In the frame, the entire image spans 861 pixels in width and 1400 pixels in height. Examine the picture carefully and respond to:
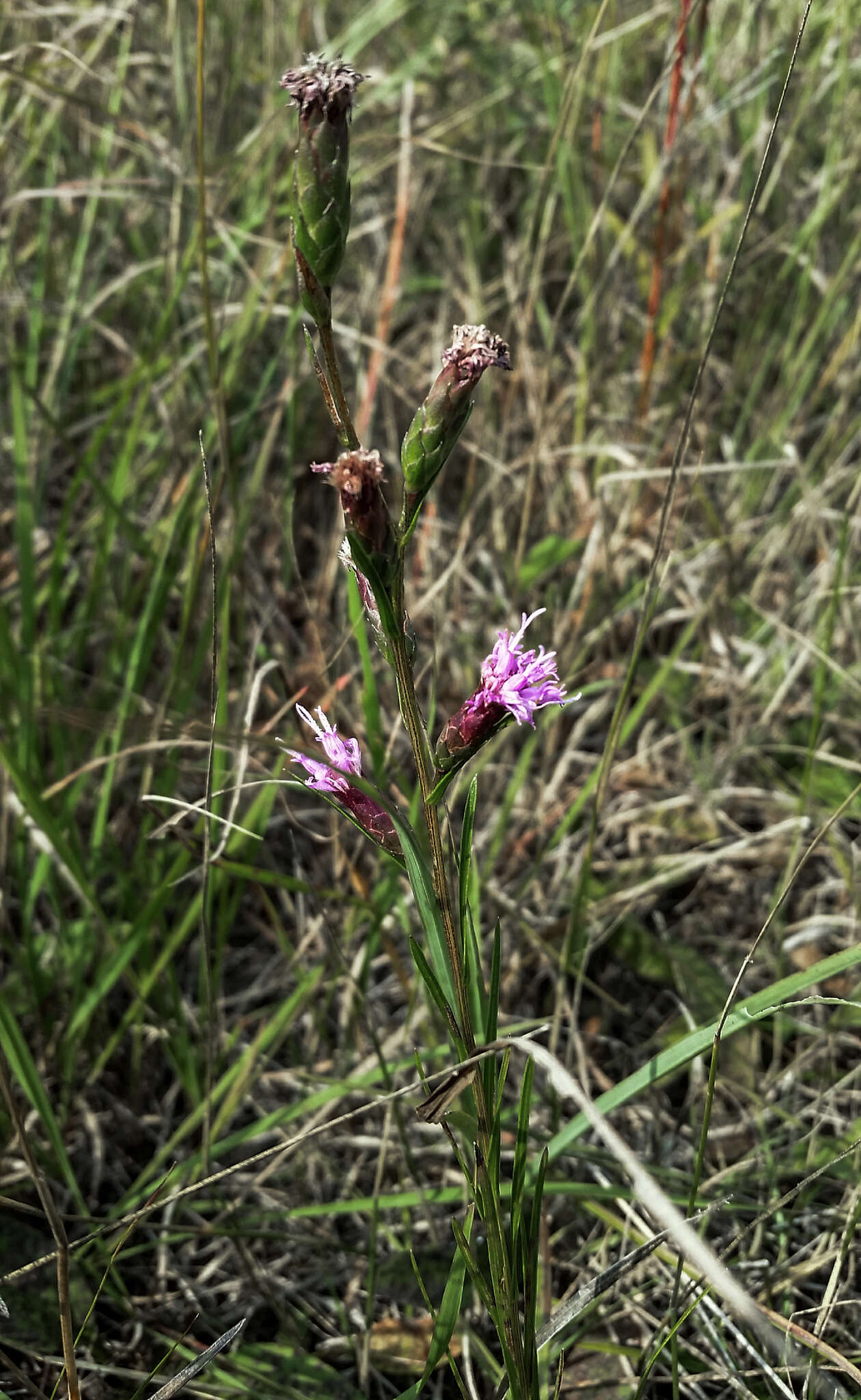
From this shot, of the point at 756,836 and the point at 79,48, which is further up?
the point at 79,48

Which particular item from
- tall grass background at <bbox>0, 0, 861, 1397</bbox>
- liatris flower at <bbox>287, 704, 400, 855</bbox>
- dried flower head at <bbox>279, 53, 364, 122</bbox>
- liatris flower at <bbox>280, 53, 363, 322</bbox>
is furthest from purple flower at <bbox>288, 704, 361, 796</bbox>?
dried flower head at <bbox>279, 53, 364, 122</bbox>

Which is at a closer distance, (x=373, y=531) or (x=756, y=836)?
(x=373, y=531)

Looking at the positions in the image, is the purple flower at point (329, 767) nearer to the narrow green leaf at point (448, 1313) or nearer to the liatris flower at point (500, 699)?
the liatris flower at point (500, 699)

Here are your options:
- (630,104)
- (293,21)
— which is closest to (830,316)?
(630,104)

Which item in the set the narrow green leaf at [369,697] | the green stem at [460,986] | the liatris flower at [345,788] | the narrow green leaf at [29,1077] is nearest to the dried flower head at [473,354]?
the green stem at [460,986]

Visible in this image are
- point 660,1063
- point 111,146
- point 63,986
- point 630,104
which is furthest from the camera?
point 630,104

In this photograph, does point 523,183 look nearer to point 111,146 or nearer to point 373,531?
point 111,146

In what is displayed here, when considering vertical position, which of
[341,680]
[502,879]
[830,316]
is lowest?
[502,879]
